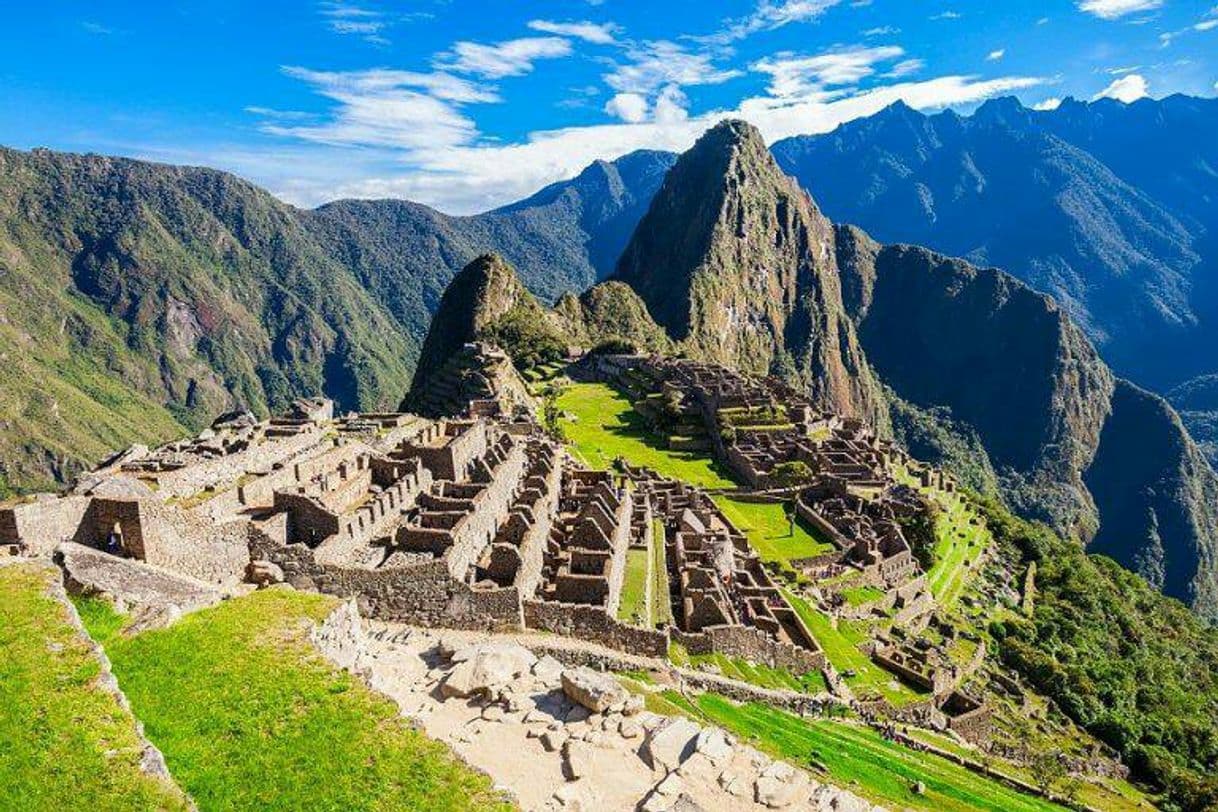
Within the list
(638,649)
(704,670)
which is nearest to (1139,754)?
(704,670)

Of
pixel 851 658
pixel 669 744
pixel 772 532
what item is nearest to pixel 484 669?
pixel 669 744

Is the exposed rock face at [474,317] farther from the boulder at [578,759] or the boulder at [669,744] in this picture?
the boulder at [578,759]

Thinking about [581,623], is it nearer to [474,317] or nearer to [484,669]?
[484,669]

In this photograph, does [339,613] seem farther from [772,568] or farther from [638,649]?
[772,568]

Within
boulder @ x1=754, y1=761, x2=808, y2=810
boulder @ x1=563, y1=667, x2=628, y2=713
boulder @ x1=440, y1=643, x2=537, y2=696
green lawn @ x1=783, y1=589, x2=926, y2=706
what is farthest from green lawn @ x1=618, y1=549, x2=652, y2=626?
boulder @ x1=754, y1=761, x2=808, y2=810

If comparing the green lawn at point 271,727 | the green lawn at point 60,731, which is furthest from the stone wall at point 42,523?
the green lawn at point 60,731

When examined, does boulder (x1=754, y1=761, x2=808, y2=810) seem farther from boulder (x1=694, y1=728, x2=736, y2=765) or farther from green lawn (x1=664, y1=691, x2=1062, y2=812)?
green lawn (x1=664, y1=691, x2=1062, y2=812)
